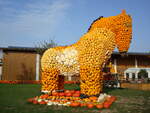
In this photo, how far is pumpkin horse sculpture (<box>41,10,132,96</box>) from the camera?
5773mm

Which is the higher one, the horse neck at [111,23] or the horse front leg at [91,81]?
the horse neck at [111,23]

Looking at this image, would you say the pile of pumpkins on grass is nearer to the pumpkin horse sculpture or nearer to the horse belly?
the pumpkin horse sculpture

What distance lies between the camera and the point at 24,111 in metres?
4.81

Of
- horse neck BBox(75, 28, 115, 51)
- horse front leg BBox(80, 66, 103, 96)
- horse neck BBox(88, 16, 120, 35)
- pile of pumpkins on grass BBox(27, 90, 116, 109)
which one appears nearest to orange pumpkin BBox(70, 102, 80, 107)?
pile of pumpkins on grass BBox(27, 90, 116, 109)

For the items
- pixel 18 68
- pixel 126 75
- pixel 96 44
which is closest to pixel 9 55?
pixel 18 68

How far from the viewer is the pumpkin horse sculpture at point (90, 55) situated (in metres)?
5.77

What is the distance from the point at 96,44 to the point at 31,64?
1387 centimetres

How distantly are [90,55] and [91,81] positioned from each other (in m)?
0.81

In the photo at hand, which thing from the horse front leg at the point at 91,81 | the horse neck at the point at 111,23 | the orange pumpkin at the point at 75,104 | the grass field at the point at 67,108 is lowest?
the grass field at the point at 67,108

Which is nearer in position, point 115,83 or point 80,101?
point 80,101

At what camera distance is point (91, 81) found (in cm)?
573

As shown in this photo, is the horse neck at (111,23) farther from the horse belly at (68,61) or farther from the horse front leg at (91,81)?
the horse front leg at (91,81)

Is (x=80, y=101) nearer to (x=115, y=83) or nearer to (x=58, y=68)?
(x=58, y=68)

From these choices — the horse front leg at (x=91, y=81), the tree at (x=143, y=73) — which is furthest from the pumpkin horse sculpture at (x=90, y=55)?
the tree at (x=143, y=73)
